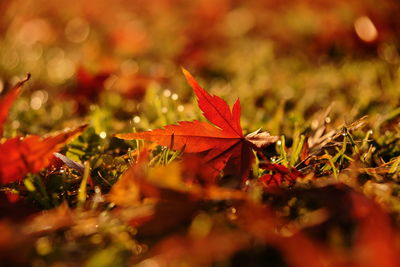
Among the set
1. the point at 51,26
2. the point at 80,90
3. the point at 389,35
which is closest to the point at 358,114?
the point at 80,90

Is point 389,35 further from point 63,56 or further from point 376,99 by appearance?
point 63,56

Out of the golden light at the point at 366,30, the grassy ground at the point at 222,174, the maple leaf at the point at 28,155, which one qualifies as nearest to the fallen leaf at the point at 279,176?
the grassy ground at the point at 222,174

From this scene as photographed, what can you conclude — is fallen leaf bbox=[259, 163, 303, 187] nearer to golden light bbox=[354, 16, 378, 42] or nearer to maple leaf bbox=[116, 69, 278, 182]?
maple leaf bbox=[116, 69, 278, 182]

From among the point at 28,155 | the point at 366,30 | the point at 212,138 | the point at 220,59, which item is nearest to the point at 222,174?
the point at 212,138

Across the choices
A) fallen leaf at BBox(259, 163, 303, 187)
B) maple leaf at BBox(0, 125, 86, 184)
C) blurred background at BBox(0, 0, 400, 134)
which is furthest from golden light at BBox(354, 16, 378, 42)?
maple leaf at BBox(0, 125, 86, 184)

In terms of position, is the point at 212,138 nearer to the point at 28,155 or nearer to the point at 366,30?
the point at 28,155
